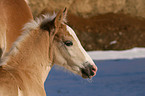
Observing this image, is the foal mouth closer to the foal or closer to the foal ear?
the foal

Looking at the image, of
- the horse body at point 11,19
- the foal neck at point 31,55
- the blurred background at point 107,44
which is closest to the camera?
the foal neck at point 31,55

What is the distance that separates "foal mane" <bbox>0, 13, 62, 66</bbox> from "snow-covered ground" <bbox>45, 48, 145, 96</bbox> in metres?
2.23

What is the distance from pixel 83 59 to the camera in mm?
1392

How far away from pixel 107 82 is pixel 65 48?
2.94 metres

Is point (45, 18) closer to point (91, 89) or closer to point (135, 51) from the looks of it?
point (91, 89)

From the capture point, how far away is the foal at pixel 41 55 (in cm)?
118

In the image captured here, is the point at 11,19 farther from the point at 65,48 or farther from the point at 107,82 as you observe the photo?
the point at 107,82

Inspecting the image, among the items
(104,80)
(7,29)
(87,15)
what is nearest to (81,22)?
(87,15)

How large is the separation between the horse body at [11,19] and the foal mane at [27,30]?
21.9 inches

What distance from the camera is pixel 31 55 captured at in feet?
4.13

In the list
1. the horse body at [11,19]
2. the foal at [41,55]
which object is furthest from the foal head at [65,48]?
the horse body at [11,19]

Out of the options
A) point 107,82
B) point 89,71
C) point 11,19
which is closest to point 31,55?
point 89,71

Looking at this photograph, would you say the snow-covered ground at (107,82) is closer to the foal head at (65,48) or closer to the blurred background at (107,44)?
the blurred background at (107,44)

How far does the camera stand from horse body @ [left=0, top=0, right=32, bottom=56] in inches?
75.2
